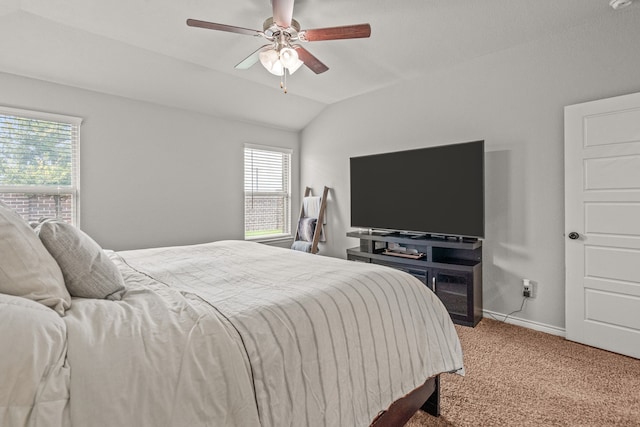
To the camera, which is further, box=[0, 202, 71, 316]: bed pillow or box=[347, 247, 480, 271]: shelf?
box=[347, 247, 480, 271]: shelf

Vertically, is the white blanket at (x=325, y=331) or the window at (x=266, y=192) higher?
the window at (x=266, y=192)

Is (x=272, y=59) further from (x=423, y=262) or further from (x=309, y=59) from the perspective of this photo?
(x=423, y=262)

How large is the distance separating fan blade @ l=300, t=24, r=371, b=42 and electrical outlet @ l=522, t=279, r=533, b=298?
8.65 feet

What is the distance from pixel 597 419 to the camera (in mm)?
1686

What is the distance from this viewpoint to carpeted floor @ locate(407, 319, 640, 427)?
1689 millimetres

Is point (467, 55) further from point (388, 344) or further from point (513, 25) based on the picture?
point (388, 344)

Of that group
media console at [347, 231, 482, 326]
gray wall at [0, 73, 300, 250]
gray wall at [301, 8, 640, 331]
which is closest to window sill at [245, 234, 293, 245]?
gray wall at [0, 73, 300, 250]

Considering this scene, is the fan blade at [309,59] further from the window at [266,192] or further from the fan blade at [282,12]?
the window at [266,192]

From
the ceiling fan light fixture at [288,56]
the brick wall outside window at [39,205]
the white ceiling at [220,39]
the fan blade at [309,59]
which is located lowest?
the brick wall outside window at [39,205]

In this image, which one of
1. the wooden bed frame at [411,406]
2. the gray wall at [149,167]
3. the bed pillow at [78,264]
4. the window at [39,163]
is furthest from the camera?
the gray wall at [149,167]

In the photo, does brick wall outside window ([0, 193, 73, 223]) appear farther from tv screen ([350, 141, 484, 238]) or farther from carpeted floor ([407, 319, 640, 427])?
carpeted floor ([407, 319, 640, 427])

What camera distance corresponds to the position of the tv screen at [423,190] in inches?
119

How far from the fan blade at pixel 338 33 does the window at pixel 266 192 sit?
105 inches

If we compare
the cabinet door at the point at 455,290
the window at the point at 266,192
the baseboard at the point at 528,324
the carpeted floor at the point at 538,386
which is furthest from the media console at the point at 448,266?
the window at the point at 266,192
